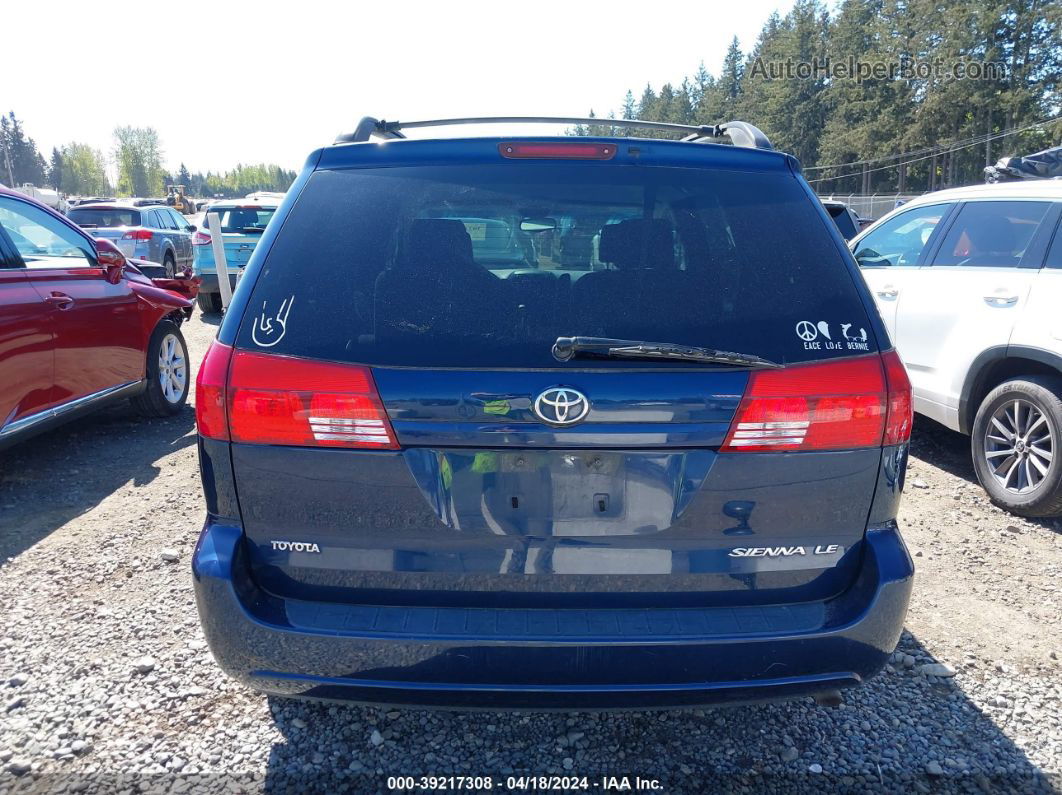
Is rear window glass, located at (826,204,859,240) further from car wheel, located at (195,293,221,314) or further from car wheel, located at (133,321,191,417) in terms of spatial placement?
car wheel, located at (195,293,221,314)

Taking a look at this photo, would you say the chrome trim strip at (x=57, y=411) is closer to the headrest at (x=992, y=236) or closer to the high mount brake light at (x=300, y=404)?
the high mount brake light at (x=300, y=404)

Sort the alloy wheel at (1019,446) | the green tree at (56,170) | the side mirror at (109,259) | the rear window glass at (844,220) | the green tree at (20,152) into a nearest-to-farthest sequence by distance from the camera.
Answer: the alloy wheel at (1019,446) → the rear window glass at (844,220) → the side mirror at (109,259) → the green tree at (20,152) → the green tree at (56,170)

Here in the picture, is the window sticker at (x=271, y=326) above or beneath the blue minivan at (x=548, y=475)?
above

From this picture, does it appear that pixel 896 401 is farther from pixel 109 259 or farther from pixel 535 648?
pixel 109 259

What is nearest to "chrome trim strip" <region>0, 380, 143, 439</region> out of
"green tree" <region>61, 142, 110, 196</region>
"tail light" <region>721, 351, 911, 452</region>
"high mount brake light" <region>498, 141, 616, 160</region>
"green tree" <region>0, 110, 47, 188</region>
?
"high mount brake light" <region>498, 141, 616, 160</region>

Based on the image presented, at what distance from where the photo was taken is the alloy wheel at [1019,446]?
14.3 feet

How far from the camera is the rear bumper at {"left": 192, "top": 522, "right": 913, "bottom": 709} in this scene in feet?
6.23

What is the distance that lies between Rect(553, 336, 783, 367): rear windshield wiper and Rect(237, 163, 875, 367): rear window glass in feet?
0.09

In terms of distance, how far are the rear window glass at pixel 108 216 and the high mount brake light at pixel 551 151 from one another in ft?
56.5

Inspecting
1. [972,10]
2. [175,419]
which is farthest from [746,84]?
[175,419]

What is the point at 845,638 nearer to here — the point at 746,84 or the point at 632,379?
the point at 632,379

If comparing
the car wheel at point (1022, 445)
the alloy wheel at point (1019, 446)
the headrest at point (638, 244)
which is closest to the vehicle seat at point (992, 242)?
the car wheel at point (1022, 445)

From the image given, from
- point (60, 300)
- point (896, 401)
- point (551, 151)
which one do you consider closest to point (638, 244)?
point (551, 151)

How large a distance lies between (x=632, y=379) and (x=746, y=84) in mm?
95249
